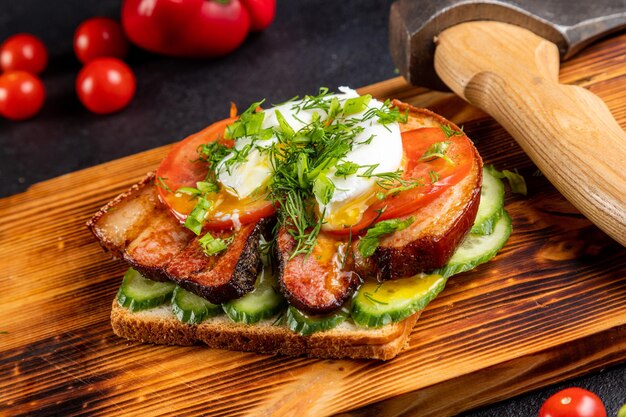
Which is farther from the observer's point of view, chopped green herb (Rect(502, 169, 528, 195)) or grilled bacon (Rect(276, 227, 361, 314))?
chopped green herb (Rect(502, 169, 528, 195))

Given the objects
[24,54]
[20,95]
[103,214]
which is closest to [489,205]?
[103,214]

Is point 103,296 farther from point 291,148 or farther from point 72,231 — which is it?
point 291,148

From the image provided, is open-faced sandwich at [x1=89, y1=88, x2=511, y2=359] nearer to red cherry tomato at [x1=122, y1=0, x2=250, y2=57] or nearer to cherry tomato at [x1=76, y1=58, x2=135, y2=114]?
cherry tomato at [x1=76, y1=58, x2=135, y2=114]

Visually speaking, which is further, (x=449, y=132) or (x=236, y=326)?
(x=449, y=132)

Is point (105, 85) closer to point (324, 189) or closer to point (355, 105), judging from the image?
point (355, 105)

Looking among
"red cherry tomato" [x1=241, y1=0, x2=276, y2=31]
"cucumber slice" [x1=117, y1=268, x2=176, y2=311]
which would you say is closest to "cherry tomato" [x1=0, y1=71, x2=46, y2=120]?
"red cherry tomato" [x1=241, y1=0, x2=276, y2=31]

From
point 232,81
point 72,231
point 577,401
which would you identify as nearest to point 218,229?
point 72,231

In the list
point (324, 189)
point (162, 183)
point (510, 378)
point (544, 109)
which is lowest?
point (510, 378)
